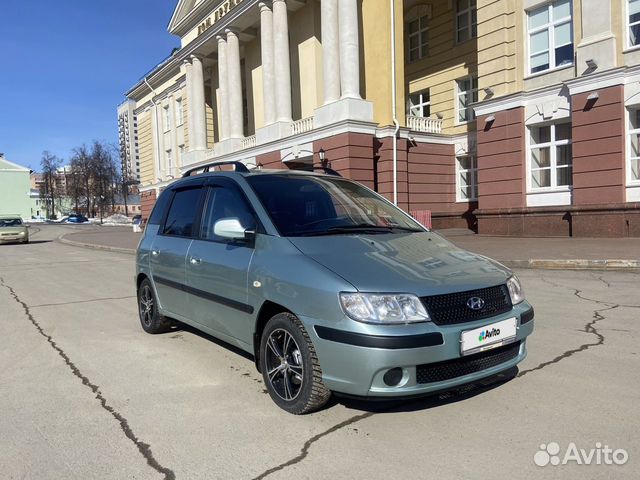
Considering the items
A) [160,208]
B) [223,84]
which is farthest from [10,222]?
[160,208]

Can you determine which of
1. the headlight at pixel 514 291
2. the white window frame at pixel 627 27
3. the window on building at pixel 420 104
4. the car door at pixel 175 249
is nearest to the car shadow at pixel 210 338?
the car door at pixel 175 249

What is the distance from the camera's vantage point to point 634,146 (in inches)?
635

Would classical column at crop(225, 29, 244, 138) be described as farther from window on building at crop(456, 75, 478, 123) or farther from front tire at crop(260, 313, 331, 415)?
front tire at crop(260, 313, 331, 415)

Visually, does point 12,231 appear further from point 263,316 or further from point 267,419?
point 267,419

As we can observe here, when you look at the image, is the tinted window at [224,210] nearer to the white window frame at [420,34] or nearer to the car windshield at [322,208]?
the car windshield at [322,208]

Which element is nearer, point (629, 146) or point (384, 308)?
point (384, 308)

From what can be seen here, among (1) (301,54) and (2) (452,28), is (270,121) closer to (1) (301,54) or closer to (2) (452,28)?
(1) (301,54)

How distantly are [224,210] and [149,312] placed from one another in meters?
2.15

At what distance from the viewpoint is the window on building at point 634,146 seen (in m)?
16.1

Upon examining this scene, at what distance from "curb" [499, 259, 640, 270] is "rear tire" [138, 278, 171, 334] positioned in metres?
8.14

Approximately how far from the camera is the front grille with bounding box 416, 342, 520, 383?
314 cm

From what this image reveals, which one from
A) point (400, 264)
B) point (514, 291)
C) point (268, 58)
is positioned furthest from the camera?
point (268, 58)

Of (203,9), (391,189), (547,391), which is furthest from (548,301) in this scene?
(203,9)

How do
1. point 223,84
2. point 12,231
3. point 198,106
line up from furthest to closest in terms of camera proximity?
1. point 198,106
2. point 223,84
3. point 12,231
